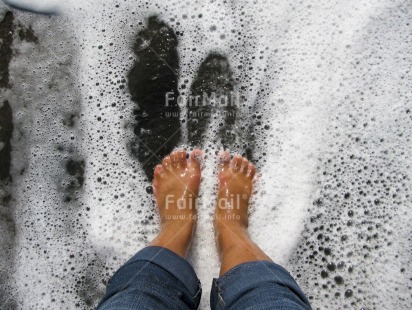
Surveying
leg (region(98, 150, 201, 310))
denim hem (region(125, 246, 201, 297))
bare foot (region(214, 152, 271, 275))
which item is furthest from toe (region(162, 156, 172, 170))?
denim hem (region(125, 246, 201, 297))

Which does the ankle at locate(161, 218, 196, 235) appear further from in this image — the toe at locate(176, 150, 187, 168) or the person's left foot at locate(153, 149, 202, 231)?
the toe at locate(176, 150, 187, 168)

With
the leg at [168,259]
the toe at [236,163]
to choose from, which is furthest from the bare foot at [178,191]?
the toe at [236,163]

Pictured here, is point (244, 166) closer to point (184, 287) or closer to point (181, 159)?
point (181, 159)

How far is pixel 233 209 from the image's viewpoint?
1.17 metres

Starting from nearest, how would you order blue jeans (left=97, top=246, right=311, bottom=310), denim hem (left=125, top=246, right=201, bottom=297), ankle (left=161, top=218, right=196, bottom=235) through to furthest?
blue jeans (left=97, top=246, right=311, bottom=310)
denim hem (left=125, top=246, right=201, bottom=297)
ankle (left=161, top=218, right=196, bottom=235)

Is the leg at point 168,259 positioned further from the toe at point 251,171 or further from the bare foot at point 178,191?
the toe at point 251,171

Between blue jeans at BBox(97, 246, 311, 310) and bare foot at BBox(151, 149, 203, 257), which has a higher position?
bare foot at BBox(151, 149, 203, 257)

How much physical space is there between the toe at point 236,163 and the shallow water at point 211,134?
0.11 feet

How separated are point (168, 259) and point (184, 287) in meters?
0.08

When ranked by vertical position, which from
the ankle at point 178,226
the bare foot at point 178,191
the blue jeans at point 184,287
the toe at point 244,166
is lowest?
the blue jeans at point 184,287

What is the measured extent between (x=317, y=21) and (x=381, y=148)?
0.44m

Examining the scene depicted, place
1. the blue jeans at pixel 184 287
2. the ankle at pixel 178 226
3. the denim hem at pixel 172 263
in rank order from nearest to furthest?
1. the blue jeans at pixel 184 287
2. the denim hem at pixel 172 263
3. the ankle at pixel 178 226

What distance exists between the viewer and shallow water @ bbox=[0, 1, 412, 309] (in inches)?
45.9

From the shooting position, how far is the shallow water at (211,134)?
1167 millimetres
